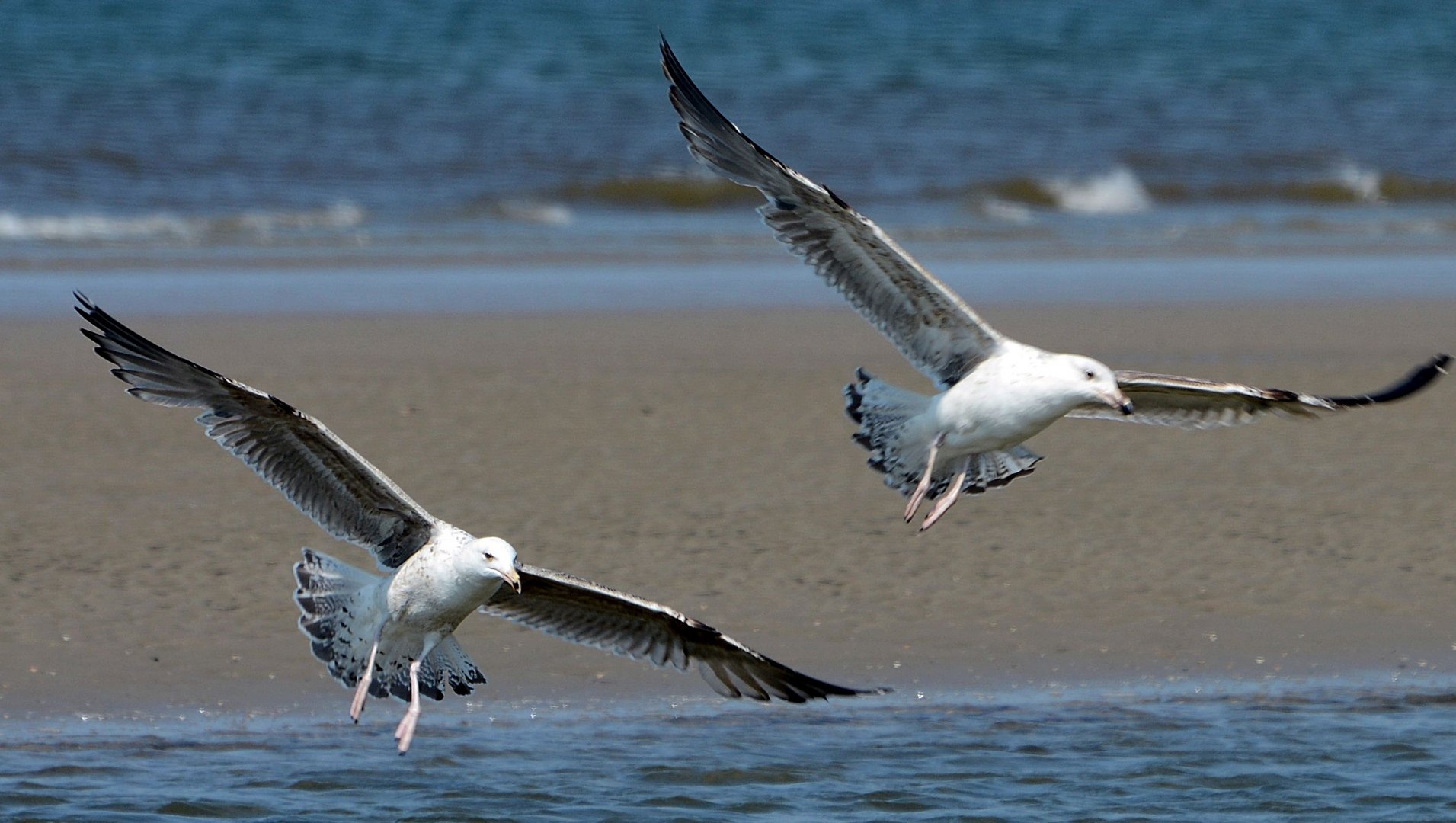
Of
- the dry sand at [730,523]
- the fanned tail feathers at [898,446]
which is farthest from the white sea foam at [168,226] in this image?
the fanned tail feathers at [898,446]

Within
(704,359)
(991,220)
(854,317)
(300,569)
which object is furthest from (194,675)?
(991,220)

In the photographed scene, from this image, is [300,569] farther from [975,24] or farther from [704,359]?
[975,24]

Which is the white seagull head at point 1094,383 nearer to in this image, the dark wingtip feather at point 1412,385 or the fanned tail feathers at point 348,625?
the dark wingtip feather at point 1412,385

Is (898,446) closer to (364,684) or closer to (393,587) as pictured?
(393,587)

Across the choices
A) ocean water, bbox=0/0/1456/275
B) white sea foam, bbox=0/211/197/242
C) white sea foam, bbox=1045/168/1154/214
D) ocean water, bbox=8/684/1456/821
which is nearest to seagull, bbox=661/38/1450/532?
ocean water, bbox=8/684/1456/821

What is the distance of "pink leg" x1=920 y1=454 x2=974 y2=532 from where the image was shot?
6.35 m

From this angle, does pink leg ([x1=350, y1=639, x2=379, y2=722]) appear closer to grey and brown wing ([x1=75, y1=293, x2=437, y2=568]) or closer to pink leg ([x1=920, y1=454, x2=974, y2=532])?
grey and brown wing ([x1=75, y1=293, x2=437, y2=568])

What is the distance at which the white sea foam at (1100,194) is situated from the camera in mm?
20797

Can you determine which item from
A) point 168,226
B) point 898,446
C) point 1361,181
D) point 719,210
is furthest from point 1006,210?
point 898,446

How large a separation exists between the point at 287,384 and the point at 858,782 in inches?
215

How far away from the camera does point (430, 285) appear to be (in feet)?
47.1

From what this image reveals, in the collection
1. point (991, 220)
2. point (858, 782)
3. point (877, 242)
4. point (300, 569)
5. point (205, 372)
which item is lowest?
point (858, 782)

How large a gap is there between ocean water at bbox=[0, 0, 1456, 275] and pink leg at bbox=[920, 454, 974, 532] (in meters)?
9.86

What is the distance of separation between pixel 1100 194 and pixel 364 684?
16447 millimetres
